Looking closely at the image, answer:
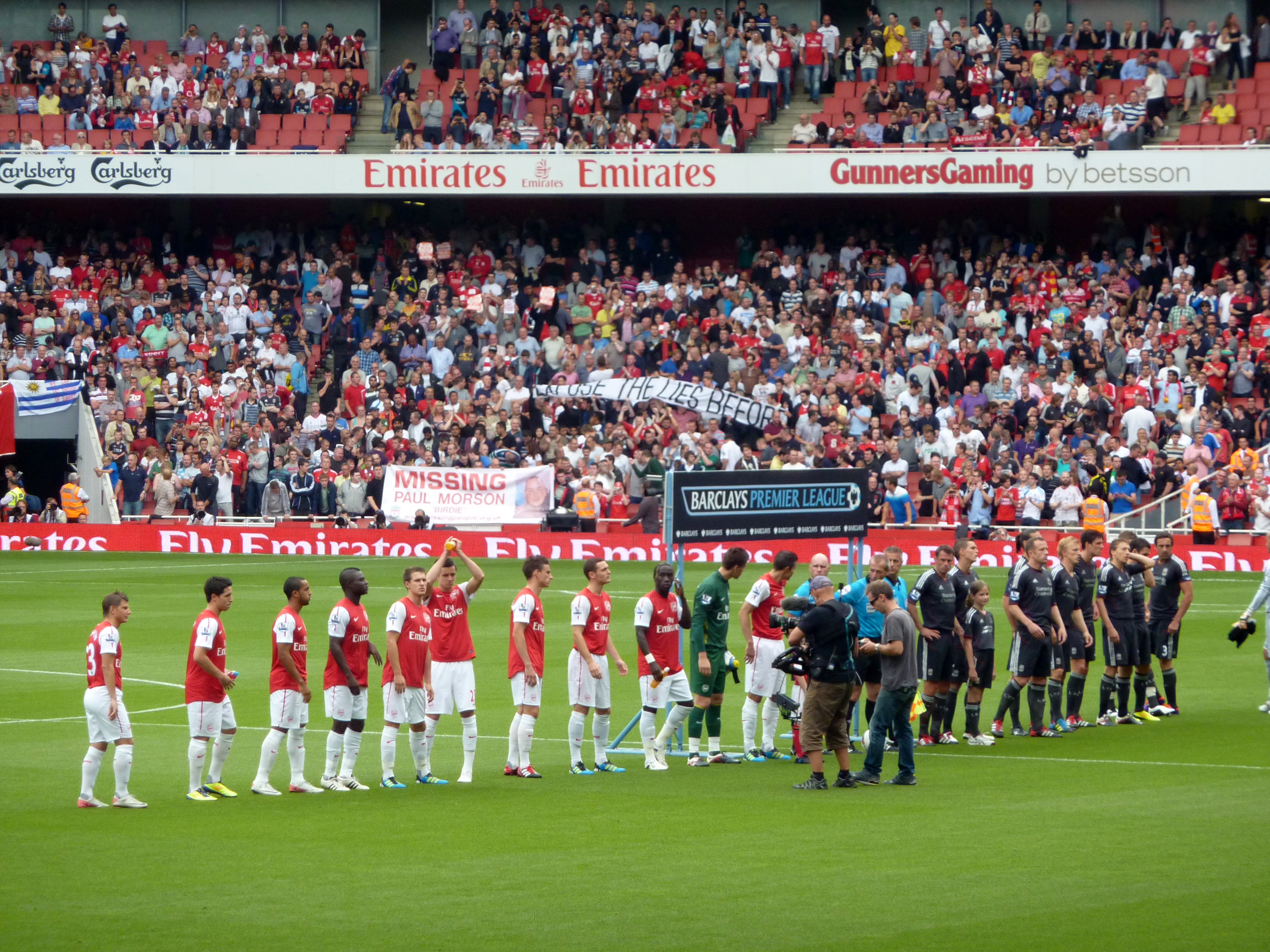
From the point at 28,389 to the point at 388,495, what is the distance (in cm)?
892

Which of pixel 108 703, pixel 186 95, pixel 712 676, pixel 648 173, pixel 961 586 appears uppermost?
pixel 186 95

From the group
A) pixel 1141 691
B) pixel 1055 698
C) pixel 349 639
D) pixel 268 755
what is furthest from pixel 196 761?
pixel 1141 691

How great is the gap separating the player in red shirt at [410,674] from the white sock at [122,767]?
2103mm

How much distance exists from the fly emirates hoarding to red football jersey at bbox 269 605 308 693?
29679mm

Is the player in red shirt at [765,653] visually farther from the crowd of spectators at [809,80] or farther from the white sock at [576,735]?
the crowd of spectators at [809,80]

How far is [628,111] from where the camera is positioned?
1750 inches

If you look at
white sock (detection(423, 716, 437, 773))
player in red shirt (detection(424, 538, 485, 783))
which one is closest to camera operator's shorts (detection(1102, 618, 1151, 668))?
player in red shirt (detection(424, 538, 485, 783))

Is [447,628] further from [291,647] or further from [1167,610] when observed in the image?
[1167,610]

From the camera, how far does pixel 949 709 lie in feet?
57.9

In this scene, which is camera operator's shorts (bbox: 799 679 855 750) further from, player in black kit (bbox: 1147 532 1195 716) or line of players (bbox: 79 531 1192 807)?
player in black kit (bbox: 1147 532 1195 716)

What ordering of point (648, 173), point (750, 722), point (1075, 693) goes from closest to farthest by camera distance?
point (750, 722) < point (1075, 693) < point (648, 173)

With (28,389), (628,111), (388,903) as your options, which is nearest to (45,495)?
(28,389)

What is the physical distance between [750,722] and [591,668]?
2169 mm

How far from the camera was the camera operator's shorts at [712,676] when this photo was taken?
16.1 metres
